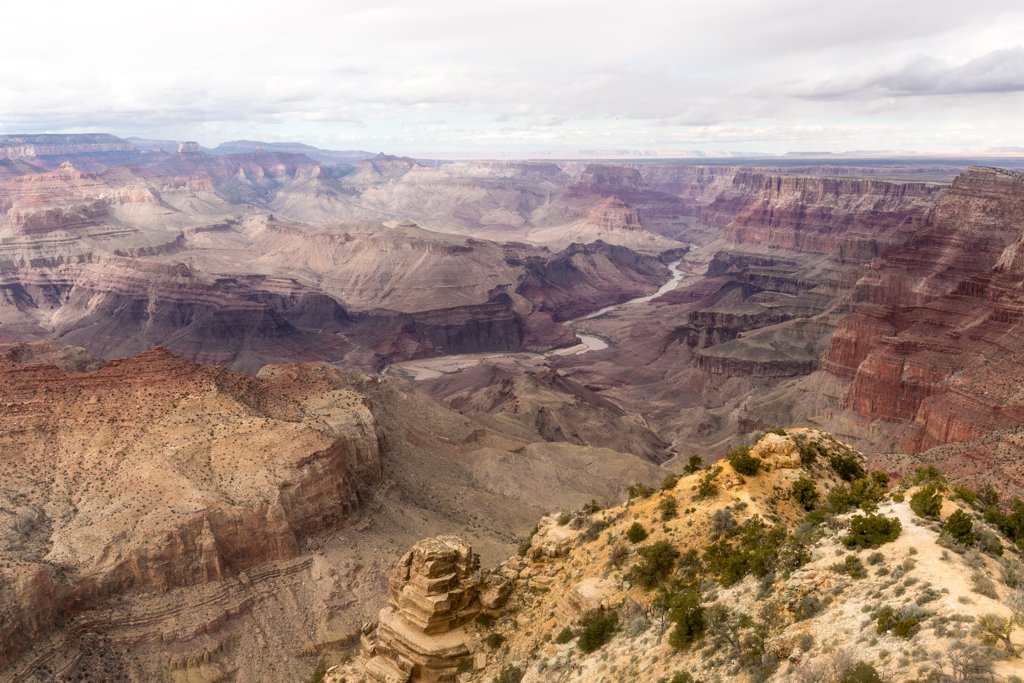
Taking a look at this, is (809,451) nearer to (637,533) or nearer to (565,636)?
(637,533)

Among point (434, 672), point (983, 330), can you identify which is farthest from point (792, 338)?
point (434, 672)

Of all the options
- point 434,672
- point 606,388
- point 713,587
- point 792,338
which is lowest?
point 606,388

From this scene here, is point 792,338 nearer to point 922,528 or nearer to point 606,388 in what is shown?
point 606,388

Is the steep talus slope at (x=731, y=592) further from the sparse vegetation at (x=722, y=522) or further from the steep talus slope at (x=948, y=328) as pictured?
the steep talus slope at (x=948, y=328)

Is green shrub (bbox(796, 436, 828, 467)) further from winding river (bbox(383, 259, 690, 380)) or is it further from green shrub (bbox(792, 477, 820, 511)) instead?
winding river (bbox(383, 259, 690, 380))

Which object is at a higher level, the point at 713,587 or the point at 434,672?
the point at 713,587
